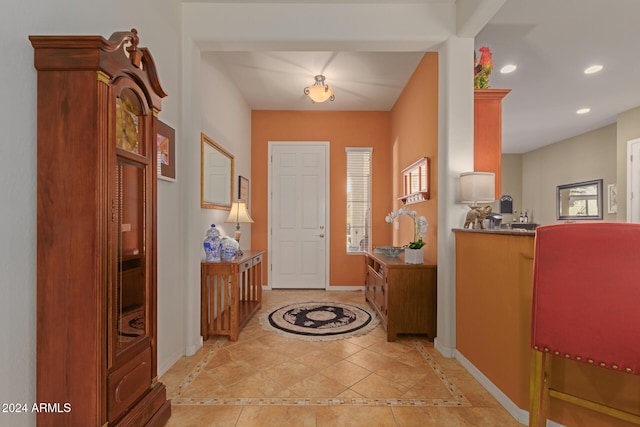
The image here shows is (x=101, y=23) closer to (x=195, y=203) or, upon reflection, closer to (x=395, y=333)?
(x=195, y=203)

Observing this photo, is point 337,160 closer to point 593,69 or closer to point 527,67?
point 527,67

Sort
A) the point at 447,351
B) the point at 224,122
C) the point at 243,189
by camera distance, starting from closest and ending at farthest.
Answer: the point at 447,351, the point at 224,122, the point at 243,189

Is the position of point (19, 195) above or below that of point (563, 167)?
below

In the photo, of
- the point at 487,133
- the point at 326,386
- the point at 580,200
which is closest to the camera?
the point at 326,386

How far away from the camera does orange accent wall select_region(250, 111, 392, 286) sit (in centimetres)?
514

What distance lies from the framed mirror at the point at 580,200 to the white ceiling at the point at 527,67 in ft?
4.40

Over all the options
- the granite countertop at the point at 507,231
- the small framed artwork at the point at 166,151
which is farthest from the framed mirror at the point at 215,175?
the granite countertop at the point at 507,231

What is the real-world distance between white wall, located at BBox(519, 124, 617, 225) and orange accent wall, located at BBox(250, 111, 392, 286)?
14.3 ft

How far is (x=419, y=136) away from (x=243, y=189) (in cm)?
253

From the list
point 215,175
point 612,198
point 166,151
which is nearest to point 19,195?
point 166,151

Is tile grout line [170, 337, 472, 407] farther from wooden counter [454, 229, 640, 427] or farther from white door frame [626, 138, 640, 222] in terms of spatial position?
white door frame [626, 138, 640, 222]

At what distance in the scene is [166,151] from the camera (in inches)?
94.2

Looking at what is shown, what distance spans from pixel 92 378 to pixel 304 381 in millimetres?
Answer: 1375

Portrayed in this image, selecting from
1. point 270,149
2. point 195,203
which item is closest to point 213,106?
point 195,203
